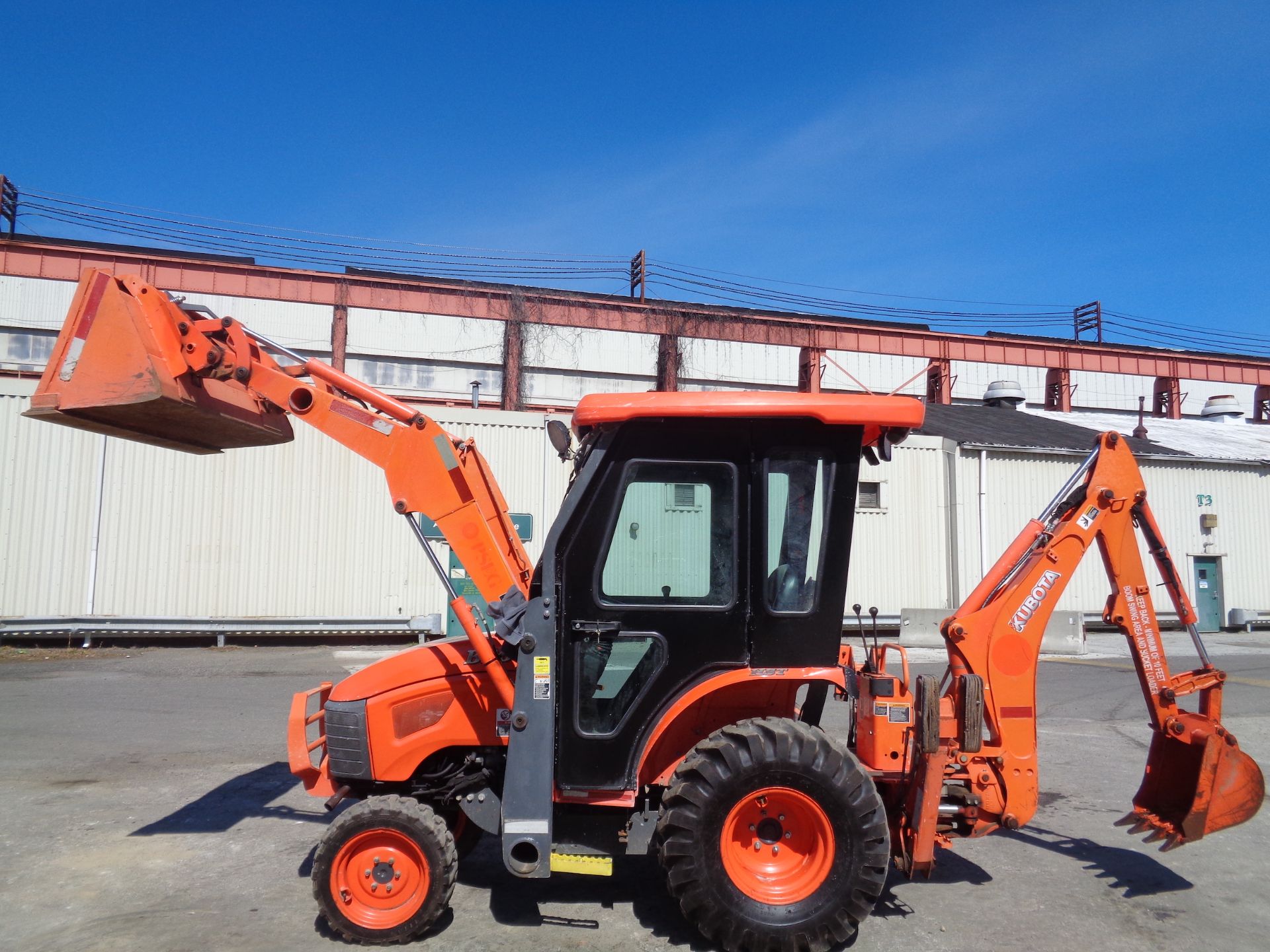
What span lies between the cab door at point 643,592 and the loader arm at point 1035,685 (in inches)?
48.7

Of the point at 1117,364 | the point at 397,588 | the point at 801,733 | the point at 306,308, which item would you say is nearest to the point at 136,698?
the point at 397,588

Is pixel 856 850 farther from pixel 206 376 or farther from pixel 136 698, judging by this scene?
pixel 136 698

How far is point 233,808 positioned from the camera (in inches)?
243

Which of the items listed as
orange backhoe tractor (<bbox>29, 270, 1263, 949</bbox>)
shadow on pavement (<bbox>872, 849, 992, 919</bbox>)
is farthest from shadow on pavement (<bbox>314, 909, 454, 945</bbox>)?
shadow on pavement (<bbox>872, 849, 992, 919</bbox>)

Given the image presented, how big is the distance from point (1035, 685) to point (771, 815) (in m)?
1.75

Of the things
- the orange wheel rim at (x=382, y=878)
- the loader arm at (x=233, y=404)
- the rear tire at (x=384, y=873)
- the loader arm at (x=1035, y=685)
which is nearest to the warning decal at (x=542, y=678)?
the loader arm at (x=233, y=404)

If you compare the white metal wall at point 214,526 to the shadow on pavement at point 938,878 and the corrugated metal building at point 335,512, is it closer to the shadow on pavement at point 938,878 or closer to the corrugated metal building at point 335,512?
the corrugated metal building at point 335,512

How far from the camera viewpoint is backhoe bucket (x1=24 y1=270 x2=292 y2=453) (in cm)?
421

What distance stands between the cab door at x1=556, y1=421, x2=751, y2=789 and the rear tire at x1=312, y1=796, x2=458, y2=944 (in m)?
0.70

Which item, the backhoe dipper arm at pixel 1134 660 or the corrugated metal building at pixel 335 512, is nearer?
the backhoe dipper arm at pixel 1134 660

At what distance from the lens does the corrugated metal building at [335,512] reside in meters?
15.6

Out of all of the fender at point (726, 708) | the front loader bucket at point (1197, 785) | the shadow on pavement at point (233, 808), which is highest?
the fender at point (726, 708)

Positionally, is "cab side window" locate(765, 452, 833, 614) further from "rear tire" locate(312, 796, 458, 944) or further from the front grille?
the front grille

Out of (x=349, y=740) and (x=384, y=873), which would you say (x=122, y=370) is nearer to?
(x=349, y=740)
